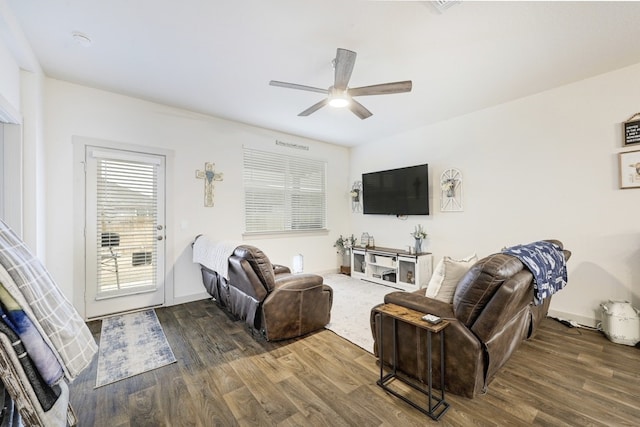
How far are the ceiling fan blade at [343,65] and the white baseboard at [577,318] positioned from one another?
12.0 ft

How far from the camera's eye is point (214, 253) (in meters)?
3.14

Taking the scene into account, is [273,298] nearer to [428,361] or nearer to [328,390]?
[328,390]

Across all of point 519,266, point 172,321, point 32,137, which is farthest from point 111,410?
point 519,266

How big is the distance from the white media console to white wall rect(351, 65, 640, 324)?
438 millimetres

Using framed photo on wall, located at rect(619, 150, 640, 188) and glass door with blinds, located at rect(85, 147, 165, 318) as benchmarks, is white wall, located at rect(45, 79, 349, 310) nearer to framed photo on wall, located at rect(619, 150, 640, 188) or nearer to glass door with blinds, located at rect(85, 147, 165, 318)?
glass door with blinds, located at rect(85, 147, 165, 318)

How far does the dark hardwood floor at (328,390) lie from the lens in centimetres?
169

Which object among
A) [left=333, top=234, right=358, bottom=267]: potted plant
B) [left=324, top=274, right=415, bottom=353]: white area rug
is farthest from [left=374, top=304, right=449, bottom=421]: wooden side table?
[left=333, top=234, right=358, bottom=267]: potted plant

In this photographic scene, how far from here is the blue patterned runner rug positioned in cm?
223

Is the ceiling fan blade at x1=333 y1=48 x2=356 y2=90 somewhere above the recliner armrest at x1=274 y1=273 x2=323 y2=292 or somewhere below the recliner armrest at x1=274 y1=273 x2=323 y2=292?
above

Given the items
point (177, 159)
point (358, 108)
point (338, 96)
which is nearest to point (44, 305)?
point (338, 96)

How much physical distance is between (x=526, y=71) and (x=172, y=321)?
16.0 feet

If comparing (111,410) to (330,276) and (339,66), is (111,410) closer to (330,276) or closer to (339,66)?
(339,66)

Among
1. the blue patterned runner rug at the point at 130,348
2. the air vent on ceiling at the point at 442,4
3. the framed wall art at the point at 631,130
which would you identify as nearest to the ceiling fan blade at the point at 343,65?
the air vent on ceiling at the point at 442,4

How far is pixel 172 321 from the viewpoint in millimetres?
3221
